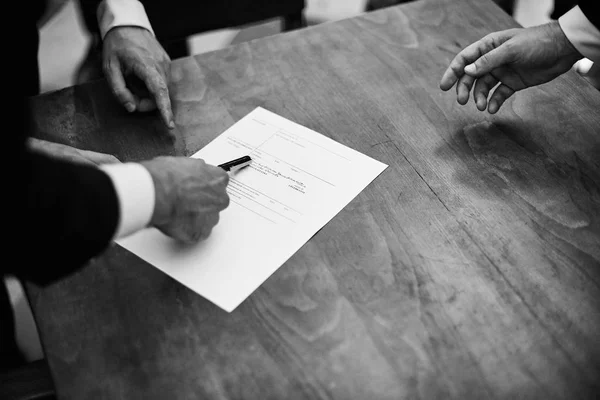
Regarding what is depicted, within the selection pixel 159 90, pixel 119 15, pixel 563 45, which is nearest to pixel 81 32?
pixel 119 15

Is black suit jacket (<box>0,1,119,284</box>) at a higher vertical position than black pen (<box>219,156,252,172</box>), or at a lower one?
higher

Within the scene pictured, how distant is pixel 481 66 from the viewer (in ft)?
3.39

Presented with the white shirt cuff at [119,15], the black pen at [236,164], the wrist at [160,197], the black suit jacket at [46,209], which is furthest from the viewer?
the white shirt cuff at [119,15]

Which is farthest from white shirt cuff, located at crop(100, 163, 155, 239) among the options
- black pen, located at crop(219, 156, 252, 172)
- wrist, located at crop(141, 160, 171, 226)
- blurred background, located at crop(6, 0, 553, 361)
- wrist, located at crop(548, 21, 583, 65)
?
blurred background, located at crop(6, 0, 553, 361)

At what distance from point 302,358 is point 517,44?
28.5 inches

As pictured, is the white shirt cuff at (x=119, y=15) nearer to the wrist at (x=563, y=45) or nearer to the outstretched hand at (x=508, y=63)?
the outstretched hand at (x=508, y=63)

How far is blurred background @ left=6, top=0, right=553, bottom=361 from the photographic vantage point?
2.37m

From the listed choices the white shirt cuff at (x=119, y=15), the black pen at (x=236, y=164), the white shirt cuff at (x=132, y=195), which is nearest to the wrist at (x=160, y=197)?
the white shirt cuff at (x=132, y=195)

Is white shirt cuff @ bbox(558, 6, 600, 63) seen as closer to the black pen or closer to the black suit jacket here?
the black pen

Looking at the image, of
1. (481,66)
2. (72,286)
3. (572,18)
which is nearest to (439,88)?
(481,66)

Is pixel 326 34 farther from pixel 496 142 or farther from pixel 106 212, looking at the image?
pixel 106 212

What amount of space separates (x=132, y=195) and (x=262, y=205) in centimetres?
23

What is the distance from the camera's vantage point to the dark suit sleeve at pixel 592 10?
1.00 meters

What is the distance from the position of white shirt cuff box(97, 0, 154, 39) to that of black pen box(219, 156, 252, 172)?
1.51ft
